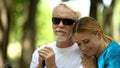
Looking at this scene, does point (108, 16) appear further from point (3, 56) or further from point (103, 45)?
point (103, 45)

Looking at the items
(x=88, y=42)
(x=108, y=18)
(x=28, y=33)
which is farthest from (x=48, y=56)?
(x=108, y=18)

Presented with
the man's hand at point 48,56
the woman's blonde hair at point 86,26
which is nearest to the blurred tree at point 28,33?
the man's hand at point 48,56

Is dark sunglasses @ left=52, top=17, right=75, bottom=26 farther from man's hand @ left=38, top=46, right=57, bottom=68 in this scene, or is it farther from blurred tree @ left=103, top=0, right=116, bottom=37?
blurred tree @ left=103, top=0, right=116, bottom=37

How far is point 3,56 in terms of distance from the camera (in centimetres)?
1262

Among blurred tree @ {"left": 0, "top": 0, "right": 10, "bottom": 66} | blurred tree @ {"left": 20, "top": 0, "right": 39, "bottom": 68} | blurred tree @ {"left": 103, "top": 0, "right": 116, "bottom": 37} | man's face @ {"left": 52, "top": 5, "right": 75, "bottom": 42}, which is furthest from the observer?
blurred tree @ {"left": 103, "top": 0, "right": 116, "bottom": 37}

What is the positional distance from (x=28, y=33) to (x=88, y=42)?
10.3 metres

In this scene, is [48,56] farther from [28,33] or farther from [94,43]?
[28,33]

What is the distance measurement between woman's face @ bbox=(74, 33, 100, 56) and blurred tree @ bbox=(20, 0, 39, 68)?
989 centimetres

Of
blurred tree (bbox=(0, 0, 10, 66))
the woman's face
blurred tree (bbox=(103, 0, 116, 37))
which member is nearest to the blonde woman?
the woman's face

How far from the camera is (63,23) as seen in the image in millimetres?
5031

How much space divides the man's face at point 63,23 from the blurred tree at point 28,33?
9.36m

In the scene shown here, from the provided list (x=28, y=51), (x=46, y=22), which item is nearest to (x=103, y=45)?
(x=28, y=51)

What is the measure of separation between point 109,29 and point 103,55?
10.5 m

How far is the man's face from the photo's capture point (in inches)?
197
